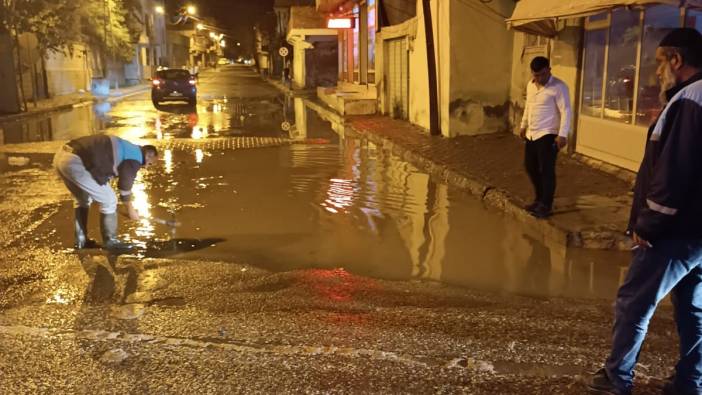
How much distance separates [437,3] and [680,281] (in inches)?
454

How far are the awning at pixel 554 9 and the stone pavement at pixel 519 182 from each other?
2.20m

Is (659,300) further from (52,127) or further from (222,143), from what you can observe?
(52,127)

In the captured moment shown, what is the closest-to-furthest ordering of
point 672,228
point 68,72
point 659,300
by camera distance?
point 672,228 < point 659,300 < point 68,72

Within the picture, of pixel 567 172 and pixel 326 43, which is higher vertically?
pixel 326 43

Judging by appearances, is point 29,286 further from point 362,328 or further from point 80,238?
point 362,328

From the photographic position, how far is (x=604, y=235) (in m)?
6.42

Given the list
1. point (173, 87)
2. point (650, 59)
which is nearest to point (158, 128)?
point (173, 87)

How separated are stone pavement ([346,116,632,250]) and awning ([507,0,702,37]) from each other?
2202 millimetres

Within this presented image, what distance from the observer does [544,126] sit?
22.5ft

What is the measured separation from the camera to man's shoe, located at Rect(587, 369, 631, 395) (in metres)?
3.43

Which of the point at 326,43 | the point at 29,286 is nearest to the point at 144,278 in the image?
the point at 29,286

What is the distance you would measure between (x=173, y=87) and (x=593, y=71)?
20.4 metres

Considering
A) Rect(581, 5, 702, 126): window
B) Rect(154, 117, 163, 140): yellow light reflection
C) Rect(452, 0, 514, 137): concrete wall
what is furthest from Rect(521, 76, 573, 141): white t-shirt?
Rect(154, 117, 163, 140): yellow light reflection

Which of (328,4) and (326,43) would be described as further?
(326,43)
